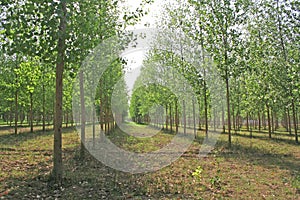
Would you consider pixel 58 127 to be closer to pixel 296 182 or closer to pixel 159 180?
pixel 159 180

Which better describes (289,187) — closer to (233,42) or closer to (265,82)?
(233,42)

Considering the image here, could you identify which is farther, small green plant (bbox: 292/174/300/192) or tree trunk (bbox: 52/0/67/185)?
small green plant (bbox: 292/174/300/192)

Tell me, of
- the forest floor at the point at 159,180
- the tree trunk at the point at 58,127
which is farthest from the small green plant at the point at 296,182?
the tree trunk at the point at 58,127

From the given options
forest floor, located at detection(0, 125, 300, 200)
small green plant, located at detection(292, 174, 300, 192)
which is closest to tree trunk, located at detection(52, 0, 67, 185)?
forest floor, located at detection(0, 125, 300, 200)

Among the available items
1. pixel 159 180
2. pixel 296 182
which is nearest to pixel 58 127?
pixel 159 180

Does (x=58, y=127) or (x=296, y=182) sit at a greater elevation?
(x=58, y=127)

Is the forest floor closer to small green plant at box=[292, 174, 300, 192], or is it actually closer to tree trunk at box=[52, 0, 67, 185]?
small green plant at box=[292, 174, 300, 192]

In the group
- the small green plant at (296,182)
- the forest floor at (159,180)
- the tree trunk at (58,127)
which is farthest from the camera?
the small green plant at (296,182)

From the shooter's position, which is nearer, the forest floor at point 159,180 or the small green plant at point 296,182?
the forest floor at point 159,180

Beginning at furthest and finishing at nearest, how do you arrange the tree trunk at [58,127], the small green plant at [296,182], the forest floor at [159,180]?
the small green plant at [296,182] < the tree trunk at [58,127] < the forest floor at [159,180]

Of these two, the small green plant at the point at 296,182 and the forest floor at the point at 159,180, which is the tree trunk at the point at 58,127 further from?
the small green plant at the point at 296,182

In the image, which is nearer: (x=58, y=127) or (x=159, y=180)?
(x=58, y=127)

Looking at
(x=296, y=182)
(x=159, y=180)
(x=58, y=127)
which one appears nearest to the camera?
(x=58, y=127)

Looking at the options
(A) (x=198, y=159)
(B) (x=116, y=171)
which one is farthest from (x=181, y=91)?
(B) (x=116, y=171)
